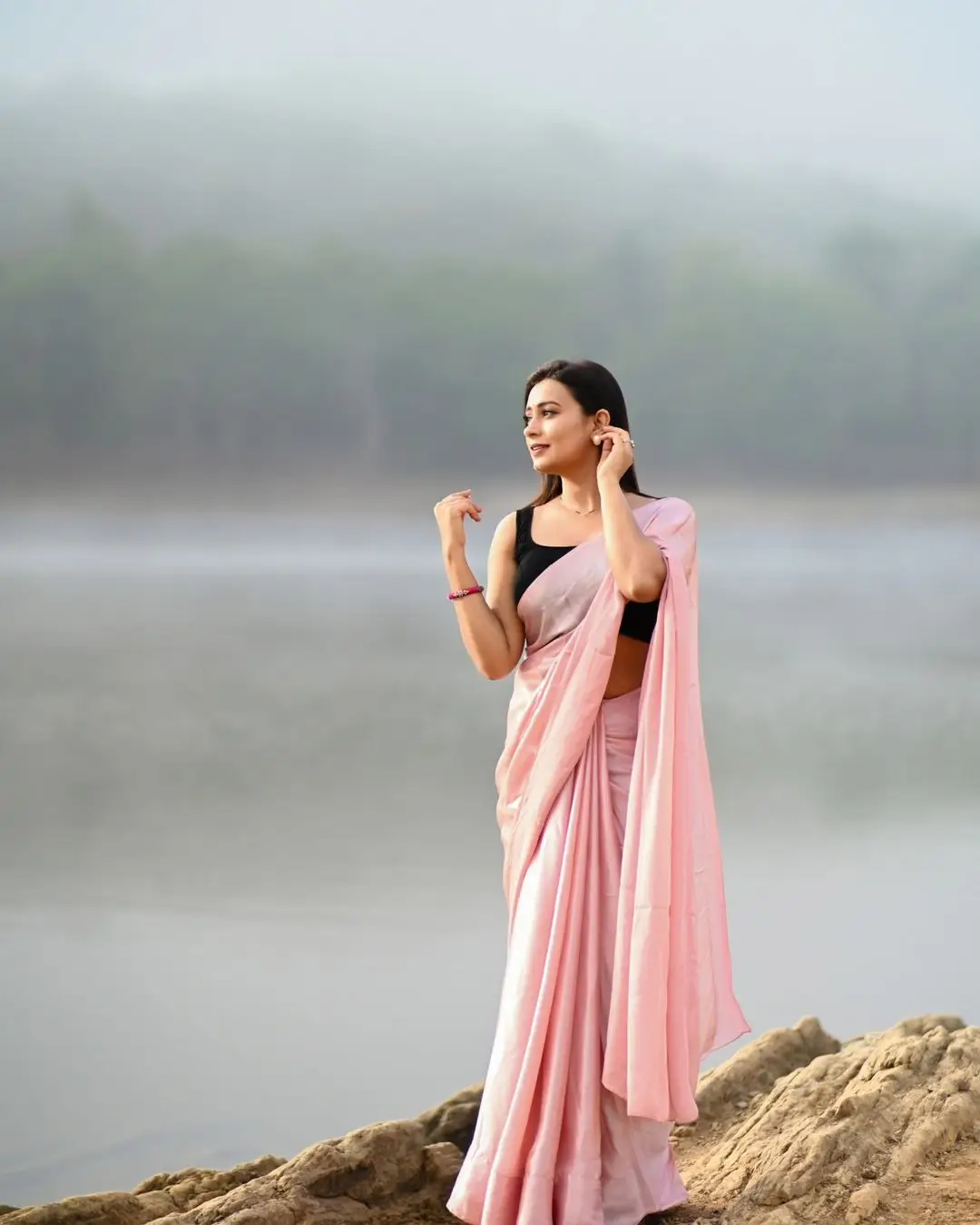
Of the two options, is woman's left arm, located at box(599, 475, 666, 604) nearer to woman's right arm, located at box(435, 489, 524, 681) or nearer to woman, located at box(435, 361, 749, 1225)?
woman, located at box(435, 361, 749, 1225)

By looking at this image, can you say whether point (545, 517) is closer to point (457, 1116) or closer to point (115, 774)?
point (457, 1116)

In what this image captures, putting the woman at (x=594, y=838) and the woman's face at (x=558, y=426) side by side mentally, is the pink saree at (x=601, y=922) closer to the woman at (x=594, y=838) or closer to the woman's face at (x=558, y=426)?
the woman at (x=594, y=838)

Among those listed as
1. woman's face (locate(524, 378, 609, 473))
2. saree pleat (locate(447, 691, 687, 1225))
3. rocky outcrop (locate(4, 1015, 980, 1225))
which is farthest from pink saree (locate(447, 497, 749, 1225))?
rocky outcrop (locate(4, 1015, 980, 1225))

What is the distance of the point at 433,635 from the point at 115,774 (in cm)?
362

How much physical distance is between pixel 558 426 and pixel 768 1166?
145 centimetres

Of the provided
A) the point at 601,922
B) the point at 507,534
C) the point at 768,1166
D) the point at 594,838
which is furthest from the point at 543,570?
the point at 768,1166

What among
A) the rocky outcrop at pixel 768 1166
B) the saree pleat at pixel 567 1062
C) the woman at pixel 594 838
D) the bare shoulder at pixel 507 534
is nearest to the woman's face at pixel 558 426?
the woman at pixel 594 838

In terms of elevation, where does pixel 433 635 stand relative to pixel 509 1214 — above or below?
above

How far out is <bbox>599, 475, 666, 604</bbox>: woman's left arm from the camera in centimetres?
236

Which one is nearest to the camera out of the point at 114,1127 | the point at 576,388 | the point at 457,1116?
the point at 576,388

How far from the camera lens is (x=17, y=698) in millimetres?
10203

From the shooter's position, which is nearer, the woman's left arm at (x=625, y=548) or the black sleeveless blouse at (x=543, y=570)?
the woman's left arm at (x=625, y=548)

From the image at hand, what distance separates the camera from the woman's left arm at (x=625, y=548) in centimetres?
236

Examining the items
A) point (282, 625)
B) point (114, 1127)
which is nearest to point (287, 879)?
point (114, 1127)
